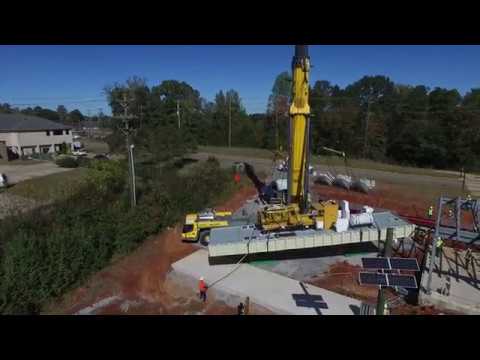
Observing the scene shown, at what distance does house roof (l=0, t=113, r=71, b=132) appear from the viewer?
4519 centimetres

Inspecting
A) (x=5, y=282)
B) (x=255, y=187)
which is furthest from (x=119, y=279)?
(x=255, y=187)

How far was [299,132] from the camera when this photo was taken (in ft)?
52.1

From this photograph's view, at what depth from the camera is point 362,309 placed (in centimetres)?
1088

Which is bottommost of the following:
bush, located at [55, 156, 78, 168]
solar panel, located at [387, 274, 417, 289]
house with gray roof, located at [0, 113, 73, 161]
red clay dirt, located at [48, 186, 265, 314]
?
red clay dirt, located at [48, 186, 265, 314]

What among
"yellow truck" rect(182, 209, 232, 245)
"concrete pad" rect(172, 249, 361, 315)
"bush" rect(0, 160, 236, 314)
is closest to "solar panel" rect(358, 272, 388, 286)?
"concrete pad" rect(172, 249, 361, 315)

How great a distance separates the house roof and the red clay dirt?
41.7 metres

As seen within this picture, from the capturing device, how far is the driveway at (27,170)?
108 ft

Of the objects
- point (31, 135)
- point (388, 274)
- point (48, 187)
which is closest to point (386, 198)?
point (388, 274)

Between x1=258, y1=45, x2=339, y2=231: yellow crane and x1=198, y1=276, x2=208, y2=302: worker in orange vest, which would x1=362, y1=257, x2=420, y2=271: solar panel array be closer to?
x1=198, y1=276, x2=208, y2=302: worker in orange vest

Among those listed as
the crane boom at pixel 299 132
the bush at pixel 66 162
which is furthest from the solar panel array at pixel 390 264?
the bush at pixel 66 162

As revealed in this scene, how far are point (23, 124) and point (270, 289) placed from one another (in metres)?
51.6
